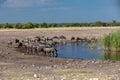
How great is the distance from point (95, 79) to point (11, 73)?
4129 mm

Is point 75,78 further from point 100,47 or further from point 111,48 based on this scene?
point 100,47

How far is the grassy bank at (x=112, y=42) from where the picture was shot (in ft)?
112

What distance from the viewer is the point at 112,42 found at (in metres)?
34.2

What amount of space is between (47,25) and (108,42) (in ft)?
213

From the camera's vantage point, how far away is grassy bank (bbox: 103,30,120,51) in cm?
3405

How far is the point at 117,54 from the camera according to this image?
32062mm

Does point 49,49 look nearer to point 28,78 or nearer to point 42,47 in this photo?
point 42,47

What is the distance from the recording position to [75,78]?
555 inches

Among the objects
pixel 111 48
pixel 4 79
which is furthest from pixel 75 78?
pixel 111 48

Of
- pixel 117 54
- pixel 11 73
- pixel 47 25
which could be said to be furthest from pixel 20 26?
pixel 11 73

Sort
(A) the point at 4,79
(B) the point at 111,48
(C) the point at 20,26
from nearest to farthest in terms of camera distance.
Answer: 1. (A) the point at 4,79
2. (B) the point at 111,48
3. (C) the point at 20,26

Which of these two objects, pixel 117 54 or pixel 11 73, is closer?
pixel 11 73

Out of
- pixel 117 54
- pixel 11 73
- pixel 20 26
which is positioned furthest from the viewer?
pixel 20 26

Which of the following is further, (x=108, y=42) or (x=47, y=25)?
(x=47, y=25)
